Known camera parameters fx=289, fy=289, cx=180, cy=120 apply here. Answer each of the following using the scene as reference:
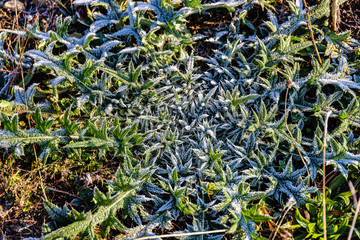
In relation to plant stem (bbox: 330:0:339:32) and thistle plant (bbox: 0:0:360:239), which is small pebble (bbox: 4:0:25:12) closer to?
thistle plant (bbox: 0:0:360:239)

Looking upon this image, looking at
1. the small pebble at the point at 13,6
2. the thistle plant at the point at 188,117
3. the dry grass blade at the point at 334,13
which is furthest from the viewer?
the small pebble at the point at 13,6

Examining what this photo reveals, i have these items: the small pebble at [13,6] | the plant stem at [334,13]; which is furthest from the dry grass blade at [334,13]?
the small pebble at [13,6]

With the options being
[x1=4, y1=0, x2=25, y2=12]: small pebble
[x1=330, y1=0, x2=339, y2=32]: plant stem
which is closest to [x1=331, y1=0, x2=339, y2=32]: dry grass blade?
[x1=330, y1=0, x2=339, y2=32]: plant stem

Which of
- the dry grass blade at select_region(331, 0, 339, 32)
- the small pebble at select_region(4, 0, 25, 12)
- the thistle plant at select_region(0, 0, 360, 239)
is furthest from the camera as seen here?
the small pebble at select_region(4, 0, 25, 12)

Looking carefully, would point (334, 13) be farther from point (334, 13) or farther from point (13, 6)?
point (13, 6)

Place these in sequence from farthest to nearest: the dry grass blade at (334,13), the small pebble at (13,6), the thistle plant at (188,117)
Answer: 1. the small pebble at (13,6)
2. the dry grass blade at (334,13)
3. the thistle plant at (188,117)

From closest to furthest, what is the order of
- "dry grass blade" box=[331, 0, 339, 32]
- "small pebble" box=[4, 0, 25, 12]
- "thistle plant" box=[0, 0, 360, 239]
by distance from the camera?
"thistle plant" box=[0, 0, 360, 239]
"dry grass blade" box=[331, 0, 339, 32]
"small pebble" box=[4, 0, 25, 12]

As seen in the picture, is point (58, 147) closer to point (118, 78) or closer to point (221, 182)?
point (118, 78)

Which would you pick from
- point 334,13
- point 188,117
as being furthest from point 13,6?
point 334,13

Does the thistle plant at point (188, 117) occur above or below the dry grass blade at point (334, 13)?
below

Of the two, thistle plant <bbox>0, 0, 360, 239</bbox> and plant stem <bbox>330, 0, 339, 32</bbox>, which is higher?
plant stem <bbox>330, 0, 339, 32</bbox>

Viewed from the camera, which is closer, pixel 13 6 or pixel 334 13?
pixel 334 13

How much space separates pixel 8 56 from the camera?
9.99ft

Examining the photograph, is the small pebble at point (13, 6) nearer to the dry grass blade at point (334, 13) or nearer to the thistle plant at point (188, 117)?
the thistle plant at point (188, 117)
